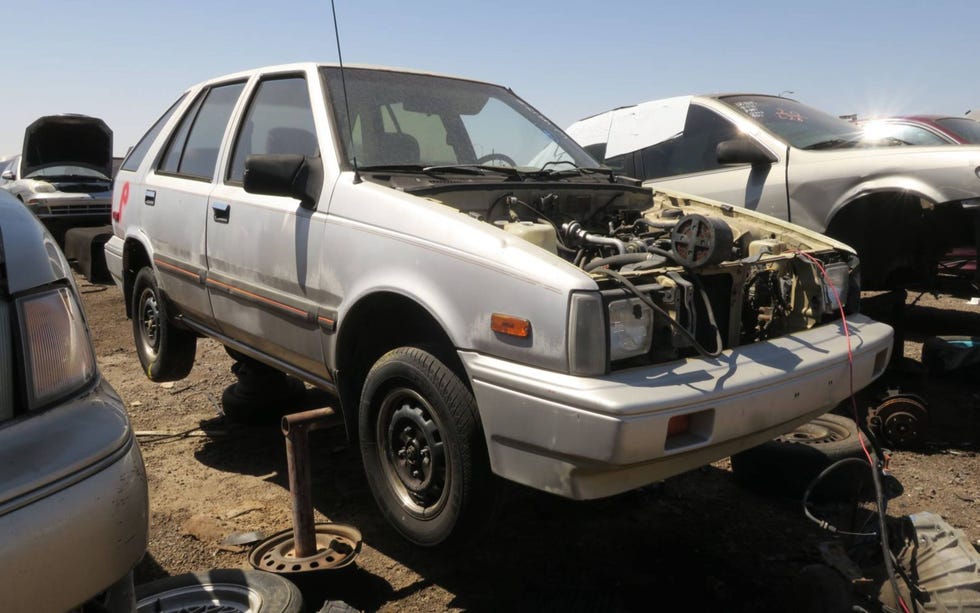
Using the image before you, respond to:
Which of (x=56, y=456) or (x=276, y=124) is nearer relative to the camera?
(x=56, y=456)

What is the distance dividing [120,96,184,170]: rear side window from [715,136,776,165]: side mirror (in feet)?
11.2

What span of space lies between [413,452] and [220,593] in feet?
2.45

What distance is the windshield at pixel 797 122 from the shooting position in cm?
508

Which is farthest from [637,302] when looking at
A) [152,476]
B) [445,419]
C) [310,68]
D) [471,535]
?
[152,476]

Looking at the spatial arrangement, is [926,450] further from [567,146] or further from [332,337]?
[332,337]

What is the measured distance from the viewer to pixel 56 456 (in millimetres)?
1396

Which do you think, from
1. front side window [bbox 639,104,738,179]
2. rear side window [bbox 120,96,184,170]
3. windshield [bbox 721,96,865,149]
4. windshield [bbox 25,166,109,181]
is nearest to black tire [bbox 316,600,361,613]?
rear side window [bbox 120,96,184,170]

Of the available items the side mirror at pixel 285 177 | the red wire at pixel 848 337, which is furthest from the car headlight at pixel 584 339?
the side mirror at pixel 285 177

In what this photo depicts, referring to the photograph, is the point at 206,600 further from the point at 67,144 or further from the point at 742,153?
the point at 67,144

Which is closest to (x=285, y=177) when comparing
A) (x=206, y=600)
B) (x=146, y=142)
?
(x=206, y=600)

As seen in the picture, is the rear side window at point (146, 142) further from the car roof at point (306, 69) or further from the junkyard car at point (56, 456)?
the junkyard car at point (56, 456)

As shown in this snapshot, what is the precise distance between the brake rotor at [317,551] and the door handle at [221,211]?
4.83 ft

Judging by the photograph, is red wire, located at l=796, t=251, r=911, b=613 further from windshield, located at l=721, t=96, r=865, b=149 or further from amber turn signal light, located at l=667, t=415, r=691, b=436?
windshield, located at l=721, t=96, r=865, b=149

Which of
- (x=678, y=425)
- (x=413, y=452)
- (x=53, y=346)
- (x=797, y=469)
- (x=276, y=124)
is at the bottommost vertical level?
(x=797, y=469)
